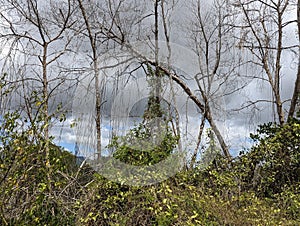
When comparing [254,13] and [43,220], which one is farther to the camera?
[254,13]

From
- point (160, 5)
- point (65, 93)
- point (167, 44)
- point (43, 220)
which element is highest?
point (160, 5)

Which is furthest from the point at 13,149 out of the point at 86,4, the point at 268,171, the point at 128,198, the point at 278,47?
the point at 278,47

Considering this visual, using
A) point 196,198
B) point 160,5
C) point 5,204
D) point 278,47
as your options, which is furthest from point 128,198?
point 278,47

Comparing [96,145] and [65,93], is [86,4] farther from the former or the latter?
[96,145]

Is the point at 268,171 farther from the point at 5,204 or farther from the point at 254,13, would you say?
the point at 5,204

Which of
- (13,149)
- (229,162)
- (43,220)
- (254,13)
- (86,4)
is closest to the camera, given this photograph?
(13,149)

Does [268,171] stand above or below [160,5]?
below

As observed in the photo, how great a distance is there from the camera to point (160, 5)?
6027 mm

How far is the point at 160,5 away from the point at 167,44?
0.67 meters

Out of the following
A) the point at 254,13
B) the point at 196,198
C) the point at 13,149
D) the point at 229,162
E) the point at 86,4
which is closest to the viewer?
the point at 13,149

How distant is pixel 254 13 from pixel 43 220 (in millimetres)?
5076

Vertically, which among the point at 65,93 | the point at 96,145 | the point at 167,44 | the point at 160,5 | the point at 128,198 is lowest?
the point at 128,198

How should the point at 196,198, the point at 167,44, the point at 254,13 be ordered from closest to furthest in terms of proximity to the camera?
the point at 196,198 → the point at 167,44 → the point at 254,13

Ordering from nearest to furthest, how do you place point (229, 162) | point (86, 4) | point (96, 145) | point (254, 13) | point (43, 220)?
point (43, 220) → point (96, 145) → point (86, 4) → point (229, 162) → point (254, 13)
